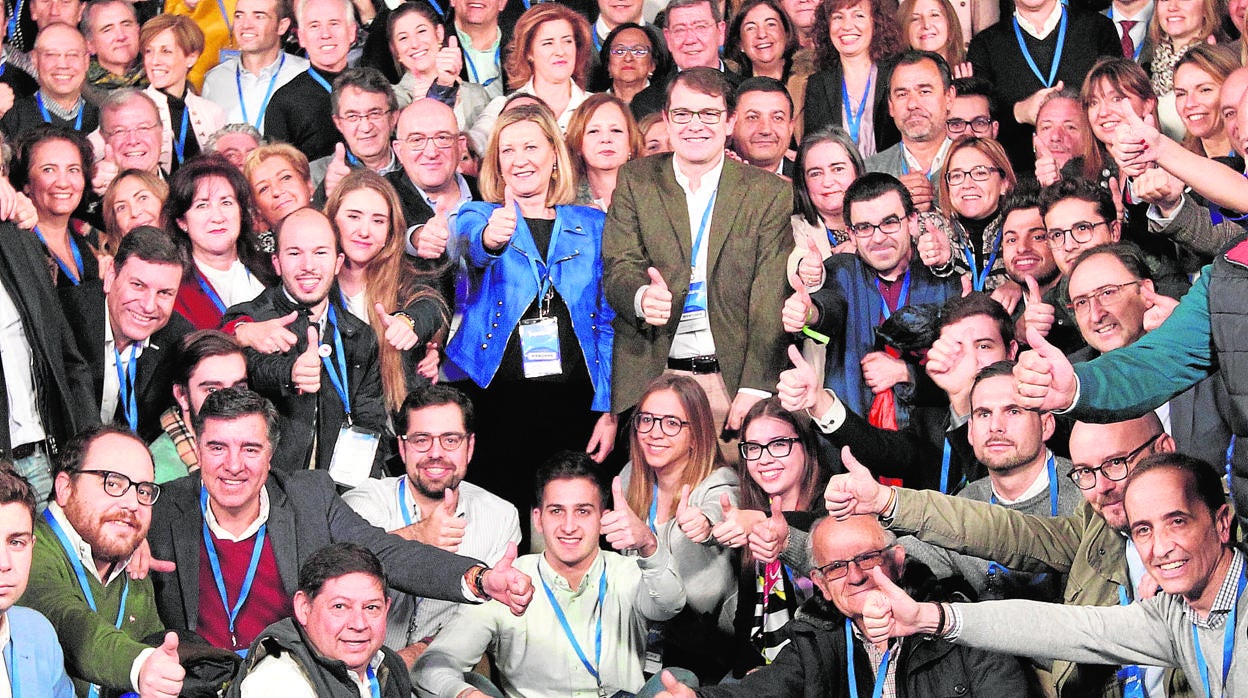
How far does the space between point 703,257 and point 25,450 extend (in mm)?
2128

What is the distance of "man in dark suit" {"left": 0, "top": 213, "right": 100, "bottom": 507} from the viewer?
6254 mm

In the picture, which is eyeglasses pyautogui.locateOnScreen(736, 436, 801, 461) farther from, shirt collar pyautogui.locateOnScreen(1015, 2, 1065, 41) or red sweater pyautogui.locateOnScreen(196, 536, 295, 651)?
shirt collar pyautogui.locateOnScreen(1015, 2, 1065, 41)

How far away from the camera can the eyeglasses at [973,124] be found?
7.18 m

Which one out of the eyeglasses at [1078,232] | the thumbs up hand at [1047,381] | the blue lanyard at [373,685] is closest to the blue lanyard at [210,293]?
the blue lanyard at [373,685]

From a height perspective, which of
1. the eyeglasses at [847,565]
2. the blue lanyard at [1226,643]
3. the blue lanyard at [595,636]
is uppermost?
the eyeglasses at [847,565]

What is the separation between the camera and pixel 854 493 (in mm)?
5125

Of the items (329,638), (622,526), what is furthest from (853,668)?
(329,638)

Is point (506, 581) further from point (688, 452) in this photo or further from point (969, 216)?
point (969, 216)

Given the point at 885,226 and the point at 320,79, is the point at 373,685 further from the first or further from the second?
the point at 320,79

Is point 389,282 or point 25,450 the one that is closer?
point 25,450

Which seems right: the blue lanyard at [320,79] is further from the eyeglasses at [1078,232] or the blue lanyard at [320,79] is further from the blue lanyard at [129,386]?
the eyeglasses at [1078,232]

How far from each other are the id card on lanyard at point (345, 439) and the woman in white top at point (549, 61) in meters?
1.11

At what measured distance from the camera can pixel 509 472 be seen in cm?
665

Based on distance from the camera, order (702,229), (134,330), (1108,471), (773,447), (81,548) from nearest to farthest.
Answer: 1. (1108,471)
2. (81,548)
3. (773,447)
4. (134,330)
5. (702,229)
